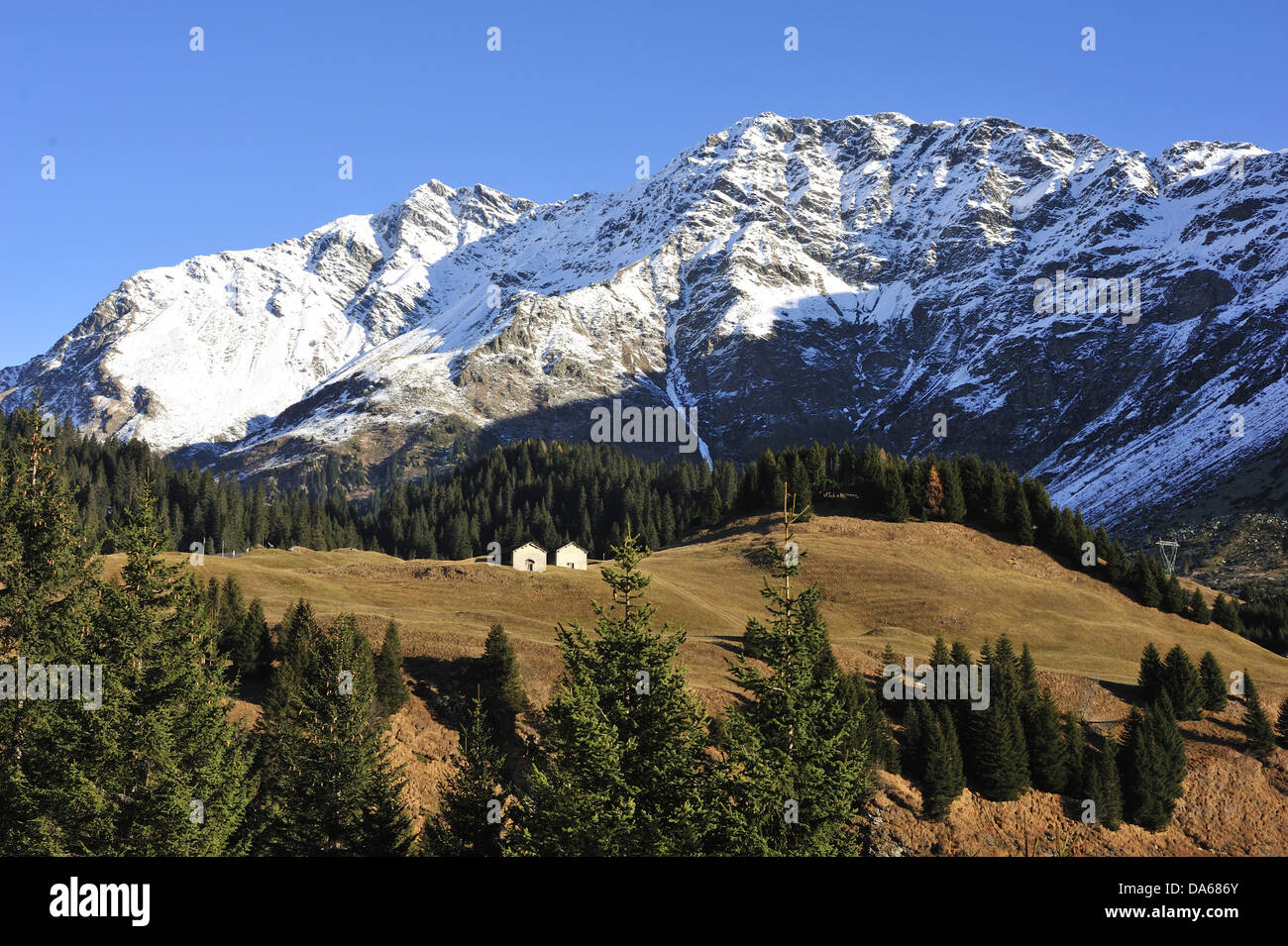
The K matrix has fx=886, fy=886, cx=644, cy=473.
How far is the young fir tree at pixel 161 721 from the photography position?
27.8 m

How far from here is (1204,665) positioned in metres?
71.8

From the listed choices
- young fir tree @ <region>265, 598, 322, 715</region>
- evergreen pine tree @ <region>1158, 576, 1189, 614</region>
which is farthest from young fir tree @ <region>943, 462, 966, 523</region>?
young fir tree @ <region>265, 598, 322, 715</region>

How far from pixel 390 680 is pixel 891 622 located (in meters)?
53.2

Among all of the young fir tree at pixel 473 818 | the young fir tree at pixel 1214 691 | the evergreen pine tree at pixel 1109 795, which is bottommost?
the evergreen pine tree at pixel 1109 795

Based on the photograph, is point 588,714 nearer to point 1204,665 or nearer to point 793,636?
point 793,636

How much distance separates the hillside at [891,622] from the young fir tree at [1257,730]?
46.1 inches

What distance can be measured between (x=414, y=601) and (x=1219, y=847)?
65907 mm

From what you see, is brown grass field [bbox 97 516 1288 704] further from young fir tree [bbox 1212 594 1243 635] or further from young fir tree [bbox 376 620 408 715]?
young fir tree [bbox 1212 594 1243 635]

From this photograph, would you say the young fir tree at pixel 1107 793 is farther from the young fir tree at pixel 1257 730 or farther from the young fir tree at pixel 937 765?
the young fir tree at pixel 1257 730

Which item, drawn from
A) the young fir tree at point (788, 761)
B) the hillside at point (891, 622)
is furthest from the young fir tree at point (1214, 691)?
the young fir tree at point (788, 761)

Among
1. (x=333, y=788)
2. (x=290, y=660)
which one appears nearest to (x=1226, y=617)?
(x=290, y=660)

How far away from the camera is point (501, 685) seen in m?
57.5

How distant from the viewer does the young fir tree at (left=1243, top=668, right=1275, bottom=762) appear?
64688 millimetres
